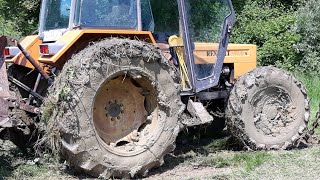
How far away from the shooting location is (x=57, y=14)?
6.43 metres

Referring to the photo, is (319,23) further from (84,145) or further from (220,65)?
(84,145)

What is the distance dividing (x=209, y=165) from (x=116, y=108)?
4.19 feet

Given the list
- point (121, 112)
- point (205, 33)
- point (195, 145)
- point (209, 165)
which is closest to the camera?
point (121, 112)

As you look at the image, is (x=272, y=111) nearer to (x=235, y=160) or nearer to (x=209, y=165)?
(x=235, y=160)

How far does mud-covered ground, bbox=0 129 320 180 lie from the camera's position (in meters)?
5.64

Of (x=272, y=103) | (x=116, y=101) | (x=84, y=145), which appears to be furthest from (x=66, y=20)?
(x=272, y=103)

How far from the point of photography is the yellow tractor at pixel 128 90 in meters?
5.36

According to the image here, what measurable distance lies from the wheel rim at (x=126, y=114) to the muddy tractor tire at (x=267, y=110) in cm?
130

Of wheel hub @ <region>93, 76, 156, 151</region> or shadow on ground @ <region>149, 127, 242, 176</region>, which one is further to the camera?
shadow on ground @ <region>149, 127, 242, 176</region>

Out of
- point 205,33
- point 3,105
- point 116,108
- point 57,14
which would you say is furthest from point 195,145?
point 3,105

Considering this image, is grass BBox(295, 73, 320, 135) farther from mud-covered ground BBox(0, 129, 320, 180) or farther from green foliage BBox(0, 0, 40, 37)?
green foliage BBox(0, 0, 40, 37)

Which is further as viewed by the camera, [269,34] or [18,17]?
[269,34]

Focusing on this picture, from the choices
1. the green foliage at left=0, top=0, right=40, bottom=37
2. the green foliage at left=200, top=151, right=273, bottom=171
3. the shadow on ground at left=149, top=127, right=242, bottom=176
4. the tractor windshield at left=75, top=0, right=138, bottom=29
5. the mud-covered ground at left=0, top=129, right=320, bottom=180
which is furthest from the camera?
the green foliage at left=0, top=0, right=40, bottom=37

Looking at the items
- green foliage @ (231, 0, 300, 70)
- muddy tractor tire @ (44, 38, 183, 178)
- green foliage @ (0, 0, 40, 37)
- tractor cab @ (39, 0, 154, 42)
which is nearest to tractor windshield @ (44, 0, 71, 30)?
tractor cab @ (39, 0, 154, 42)
